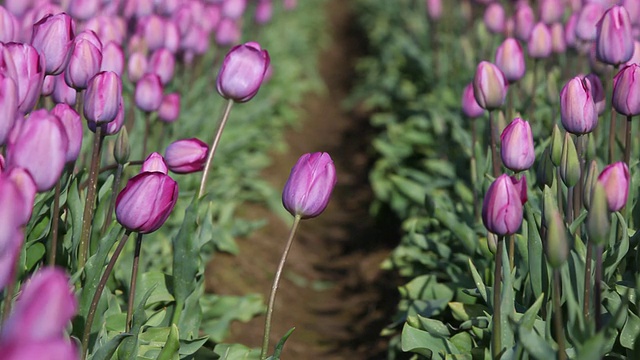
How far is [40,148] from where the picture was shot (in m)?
1.37

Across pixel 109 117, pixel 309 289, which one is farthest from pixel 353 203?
pixel 109 117

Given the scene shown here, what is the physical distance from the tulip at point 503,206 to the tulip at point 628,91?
61 cm

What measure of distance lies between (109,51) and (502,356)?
142 centimetres

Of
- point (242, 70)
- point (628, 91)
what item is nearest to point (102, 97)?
point (242, 70)

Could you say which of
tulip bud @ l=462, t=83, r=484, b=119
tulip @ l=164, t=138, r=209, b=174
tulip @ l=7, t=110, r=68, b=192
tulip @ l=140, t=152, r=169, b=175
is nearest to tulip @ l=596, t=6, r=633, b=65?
tulip bud @ l=462, t=83, r=484, b=119

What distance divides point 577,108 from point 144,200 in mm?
1057

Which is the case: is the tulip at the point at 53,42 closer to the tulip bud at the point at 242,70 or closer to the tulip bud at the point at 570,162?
the tulip bud at the point at 242,70

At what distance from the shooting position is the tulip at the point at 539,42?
3.09m

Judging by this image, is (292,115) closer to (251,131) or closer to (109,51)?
(251,131)

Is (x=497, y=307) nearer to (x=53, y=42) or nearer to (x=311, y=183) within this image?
(x=311, y=183)

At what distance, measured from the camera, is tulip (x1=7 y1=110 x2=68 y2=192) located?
4.44 feet

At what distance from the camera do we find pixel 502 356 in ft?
5.89

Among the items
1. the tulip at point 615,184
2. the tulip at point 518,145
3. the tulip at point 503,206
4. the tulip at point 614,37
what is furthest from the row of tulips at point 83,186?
the tulip at point 614,37

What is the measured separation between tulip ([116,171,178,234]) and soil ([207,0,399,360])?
1.58m
